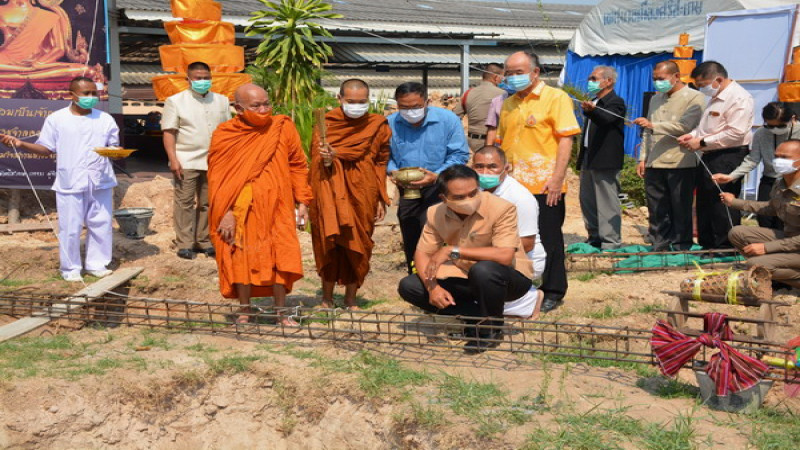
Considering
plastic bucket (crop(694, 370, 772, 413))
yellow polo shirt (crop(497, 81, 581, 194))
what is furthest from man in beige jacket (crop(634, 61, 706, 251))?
plastic bucket (crop(694, 370, 772, 413))

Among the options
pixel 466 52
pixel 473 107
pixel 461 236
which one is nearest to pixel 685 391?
pixel 461 236

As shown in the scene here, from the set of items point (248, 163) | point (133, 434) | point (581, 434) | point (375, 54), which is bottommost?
point (133, 434)

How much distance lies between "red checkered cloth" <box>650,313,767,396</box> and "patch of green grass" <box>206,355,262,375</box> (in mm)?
2292

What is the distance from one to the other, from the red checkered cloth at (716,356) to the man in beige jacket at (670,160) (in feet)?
11.6

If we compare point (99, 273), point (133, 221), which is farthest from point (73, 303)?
A: point (133, 221)

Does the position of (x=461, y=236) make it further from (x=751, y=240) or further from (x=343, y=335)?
(x=751, y=240)

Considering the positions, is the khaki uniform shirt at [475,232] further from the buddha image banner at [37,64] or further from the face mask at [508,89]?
the buddha image banner at [37,64]

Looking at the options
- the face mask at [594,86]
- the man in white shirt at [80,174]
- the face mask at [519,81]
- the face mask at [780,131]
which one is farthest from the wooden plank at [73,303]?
Answer: the face mask at [780,131]

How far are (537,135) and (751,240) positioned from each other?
1892 millimetres

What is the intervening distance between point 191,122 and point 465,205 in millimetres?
3782

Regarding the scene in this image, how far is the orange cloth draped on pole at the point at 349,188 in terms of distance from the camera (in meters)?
6.00

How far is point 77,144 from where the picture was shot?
7.37m

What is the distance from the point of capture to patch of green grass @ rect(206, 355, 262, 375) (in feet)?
16.1

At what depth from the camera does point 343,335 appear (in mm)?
5598
